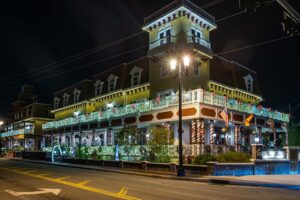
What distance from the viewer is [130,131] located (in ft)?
105

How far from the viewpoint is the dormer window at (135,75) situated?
1499 inches

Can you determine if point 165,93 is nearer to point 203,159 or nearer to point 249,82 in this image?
point 203,159

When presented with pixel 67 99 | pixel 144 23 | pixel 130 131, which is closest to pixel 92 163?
pixel 130 131

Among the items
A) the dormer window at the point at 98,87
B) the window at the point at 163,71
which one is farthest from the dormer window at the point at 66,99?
the window at the point at 163,71

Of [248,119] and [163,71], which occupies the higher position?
[163,71]

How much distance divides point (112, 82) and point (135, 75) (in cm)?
491

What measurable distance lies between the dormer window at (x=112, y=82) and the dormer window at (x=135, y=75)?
3.39m

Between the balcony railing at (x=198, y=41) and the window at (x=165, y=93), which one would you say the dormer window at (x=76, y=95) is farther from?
the balcony railing at (x=198, y=41)

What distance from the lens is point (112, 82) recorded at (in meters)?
42.8

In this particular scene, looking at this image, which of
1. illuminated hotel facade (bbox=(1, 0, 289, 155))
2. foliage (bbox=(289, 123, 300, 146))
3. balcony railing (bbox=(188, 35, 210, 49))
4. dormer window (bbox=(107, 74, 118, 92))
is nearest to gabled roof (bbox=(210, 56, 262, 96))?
illuminated hotel facade (bbox=(1, 0, 289, 155))

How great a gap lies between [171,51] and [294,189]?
62.3 feet

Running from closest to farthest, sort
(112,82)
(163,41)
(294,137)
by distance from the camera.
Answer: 1. (163,41)
2. (294,137)
3. (112,82)

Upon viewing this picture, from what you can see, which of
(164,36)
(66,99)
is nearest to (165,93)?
(164,36)

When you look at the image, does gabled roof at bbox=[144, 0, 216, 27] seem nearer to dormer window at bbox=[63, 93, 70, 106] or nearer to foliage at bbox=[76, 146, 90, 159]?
A: foliage at bbox=[76, 146, 90, 159]
